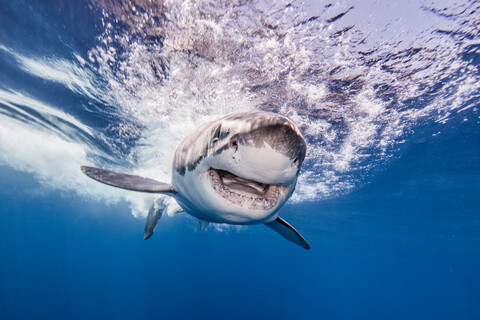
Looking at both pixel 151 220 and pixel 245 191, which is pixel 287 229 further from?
pixel 151 220

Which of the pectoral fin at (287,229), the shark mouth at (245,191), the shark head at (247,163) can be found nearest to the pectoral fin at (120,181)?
the shark head at (247,163)

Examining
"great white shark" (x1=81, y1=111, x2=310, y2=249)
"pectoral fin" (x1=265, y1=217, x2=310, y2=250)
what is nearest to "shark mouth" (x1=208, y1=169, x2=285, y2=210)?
"great white shark" (x1=81, y1=111, x2=310, y2=249)

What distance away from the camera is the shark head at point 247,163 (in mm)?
1863

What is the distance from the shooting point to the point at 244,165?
1.97m

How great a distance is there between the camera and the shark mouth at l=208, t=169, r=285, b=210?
2.42 meters

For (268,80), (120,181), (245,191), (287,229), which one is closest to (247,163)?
(245,191)

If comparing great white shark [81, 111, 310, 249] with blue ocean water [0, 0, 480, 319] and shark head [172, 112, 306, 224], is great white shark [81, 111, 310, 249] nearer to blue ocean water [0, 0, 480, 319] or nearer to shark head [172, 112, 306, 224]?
shark head [172, 112, 306, 224]

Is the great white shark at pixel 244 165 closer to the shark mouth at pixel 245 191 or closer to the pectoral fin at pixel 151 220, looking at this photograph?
the shark mouth at pixel 245 191

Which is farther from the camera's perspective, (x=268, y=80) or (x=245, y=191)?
(x=268, y=80)

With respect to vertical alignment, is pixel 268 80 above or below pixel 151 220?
above

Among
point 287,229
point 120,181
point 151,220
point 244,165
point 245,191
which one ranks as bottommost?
point 151,220

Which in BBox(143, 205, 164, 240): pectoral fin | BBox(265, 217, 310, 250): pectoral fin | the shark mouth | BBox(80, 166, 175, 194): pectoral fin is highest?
the shark mouth

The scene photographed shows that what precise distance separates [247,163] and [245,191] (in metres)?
0.68

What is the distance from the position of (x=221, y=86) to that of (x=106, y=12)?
376 cm
